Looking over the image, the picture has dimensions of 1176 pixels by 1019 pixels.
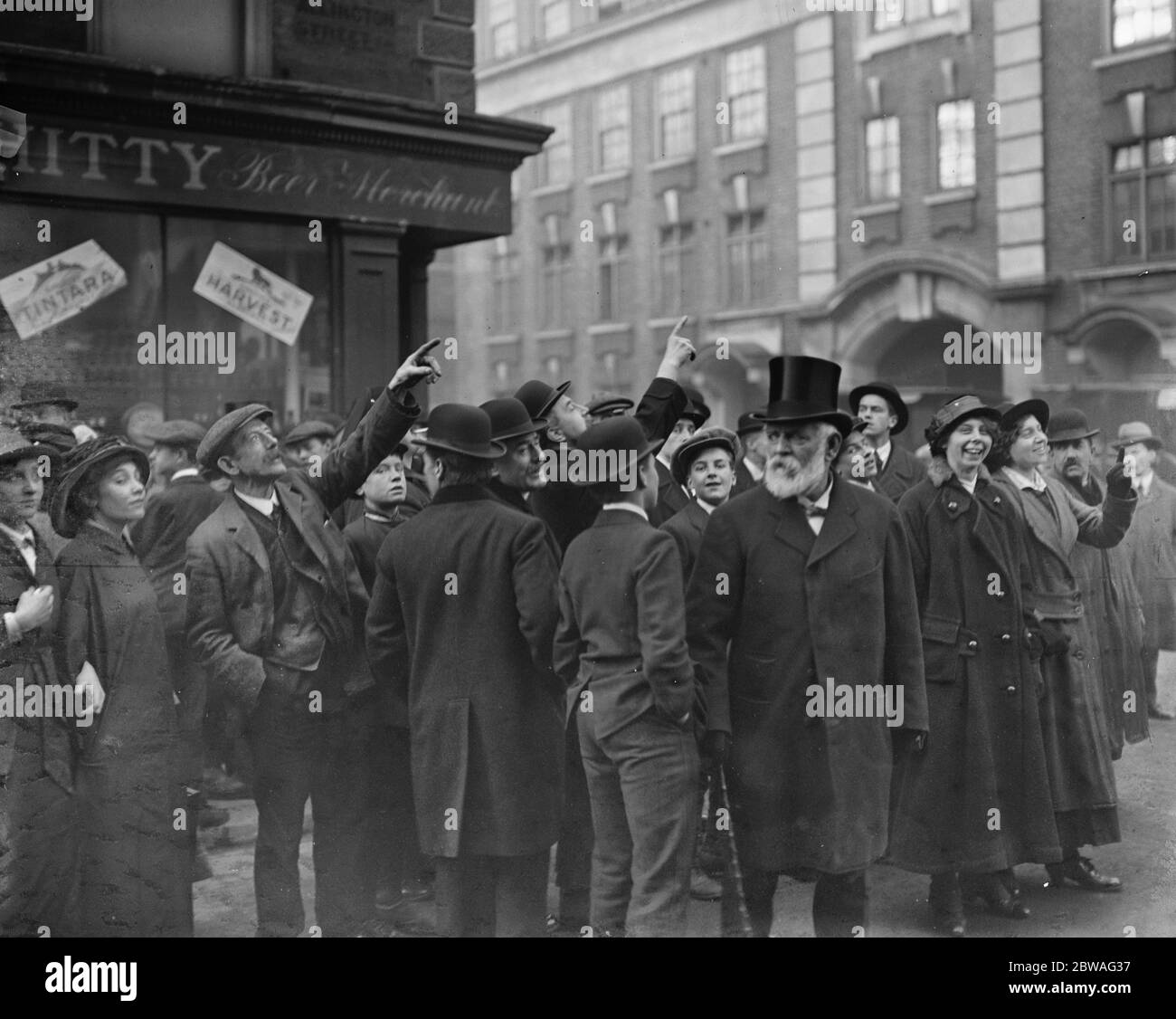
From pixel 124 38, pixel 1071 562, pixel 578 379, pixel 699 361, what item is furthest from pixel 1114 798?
pixel 124 38

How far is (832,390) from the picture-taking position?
4703 mm

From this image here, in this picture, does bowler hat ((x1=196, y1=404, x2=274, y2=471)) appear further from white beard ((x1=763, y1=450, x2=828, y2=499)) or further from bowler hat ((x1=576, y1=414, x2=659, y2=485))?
white beard ((x1=763, y1=450, x2=828, y2=499))

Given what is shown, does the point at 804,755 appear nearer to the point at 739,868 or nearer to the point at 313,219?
the point at 739,868

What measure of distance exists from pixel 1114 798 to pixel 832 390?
7.02ft

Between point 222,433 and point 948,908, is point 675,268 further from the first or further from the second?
point 948,908

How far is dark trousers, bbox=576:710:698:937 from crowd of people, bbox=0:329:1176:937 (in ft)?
0.04

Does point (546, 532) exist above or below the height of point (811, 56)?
below

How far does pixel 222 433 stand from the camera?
480 centimetres

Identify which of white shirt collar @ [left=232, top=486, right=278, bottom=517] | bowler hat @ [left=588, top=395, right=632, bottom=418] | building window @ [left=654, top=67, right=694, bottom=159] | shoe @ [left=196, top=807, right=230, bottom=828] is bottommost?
shoe @ [left=196, top=807, right=230, bottom=828]

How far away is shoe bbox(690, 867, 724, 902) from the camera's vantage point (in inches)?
194

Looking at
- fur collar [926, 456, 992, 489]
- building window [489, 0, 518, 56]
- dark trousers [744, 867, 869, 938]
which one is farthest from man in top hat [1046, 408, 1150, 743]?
building window [489, 0, 518, 56]

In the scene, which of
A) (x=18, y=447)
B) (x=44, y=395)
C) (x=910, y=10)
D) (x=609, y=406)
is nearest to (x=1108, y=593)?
(x=609, y=406)

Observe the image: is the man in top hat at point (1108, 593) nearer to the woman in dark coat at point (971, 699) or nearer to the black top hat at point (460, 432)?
the woman in dark coat at point (971, 699)

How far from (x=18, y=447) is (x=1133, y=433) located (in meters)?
4.63
